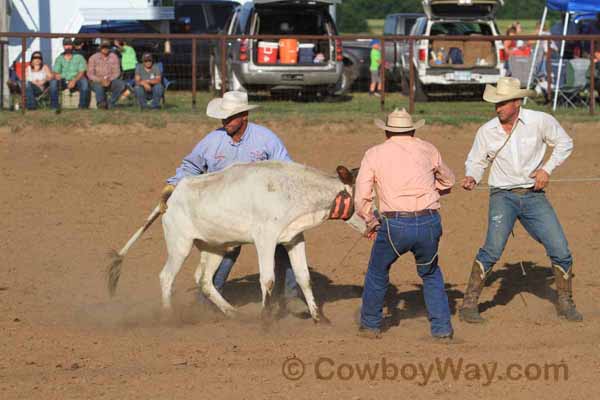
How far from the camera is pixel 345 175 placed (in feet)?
26.0

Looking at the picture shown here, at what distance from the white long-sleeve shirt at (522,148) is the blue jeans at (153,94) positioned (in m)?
10.6

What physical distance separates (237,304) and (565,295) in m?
2.92

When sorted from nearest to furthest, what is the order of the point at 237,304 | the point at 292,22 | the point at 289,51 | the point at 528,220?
the point at 528,220 → the point at 237,304 → the point at 289,51 → the point at 292,22

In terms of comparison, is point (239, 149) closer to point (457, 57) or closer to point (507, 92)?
point (507, 92)

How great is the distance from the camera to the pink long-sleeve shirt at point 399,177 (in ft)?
24.1

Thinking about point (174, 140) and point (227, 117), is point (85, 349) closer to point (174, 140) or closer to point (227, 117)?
point (227, 117)

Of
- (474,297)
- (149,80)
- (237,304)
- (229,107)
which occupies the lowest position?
(237,304)

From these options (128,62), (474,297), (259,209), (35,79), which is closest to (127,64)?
(128,62)

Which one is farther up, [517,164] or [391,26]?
[391,26]

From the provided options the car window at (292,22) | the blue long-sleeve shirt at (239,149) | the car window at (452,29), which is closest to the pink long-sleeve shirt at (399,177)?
the blue long-sleeve shirt at (239,149)

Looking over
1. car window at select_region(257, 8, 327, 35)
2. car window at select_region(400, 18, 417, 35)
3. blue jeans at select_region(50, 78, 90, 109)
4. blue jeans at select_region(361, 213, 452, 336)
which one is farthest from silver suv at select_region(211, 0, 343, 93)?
blue jeans at select_region(361, 213, 452, 336)

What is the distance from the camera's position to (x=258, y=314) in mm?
8836

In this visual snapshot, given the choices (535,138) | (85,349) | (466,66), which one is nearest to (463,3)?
(466,66)

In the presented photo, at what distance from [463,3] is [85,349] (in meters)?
15.4
